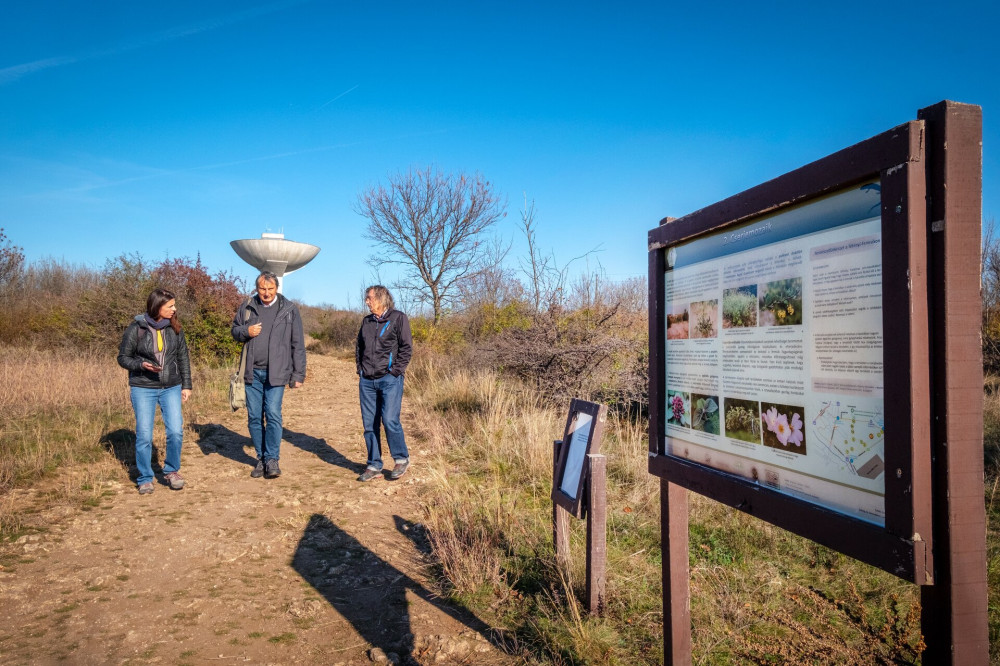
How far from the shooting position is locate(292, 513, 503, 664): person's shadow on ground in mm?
2998

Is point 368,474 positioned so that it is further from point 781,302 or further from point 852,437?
point 852,437

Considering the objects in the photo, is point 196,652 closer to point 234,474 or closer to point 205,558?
point 205,558

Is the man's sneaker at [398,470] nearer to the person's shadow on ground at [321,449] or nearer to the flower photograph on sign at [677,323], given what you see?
the person's shadow on ground at [321,449]

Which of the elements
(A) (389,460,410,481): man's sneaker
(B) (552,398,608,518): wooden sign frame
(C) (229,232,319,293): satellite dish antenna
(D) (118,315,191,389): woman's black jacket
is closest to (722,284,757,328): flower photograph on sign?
(B) (552,398,608,518): wooden sign frame

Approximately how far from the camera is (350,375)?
14.0 meters

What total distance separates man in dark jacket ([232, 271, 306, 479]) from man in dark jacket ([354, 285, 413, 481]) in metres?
0.65

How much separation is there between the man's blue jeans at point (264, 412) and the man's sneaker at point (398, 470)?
127 centimetres

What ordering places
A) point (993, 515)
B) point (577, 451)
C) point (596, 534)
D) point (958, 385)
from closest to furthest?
point (958, 385) → point (596, 534) → point (577, 451) → point (993, 515)

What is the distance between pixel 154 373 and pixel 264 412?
3.62 ft

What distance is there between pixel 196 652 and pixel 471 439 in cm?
401

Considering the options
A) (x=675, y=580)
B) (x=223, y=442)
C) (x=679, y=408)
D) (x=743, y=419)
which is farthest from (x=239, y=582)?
(x=223, y=442)

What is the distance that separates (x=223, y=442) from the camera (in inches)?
288

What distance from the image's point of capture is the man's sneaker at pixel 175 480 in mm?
5312

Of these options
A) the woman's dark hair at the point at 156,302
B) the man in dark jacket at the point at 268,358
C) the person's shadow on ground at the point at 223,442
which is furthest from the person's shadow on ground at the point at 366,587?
the person's shadow on ground at the point at 223,442
